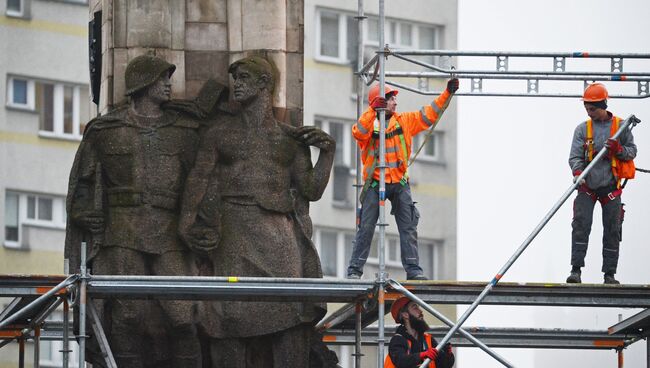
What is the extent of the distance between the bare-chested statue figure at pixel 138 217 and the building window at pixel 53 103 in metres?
28.9

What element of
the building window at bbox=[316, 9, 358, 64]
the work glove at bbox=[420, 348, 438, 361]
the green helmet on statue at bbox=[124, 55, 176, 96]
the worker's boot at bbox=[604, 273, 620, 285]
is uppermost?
the building window at bbox=[316, 9, 358, 64]

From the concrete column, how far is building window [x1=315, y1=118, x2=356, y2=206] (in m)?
29.1

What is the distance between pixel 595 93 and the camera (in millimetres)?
36625

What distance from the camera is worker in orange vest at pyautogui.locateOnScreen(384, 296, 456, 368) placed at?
3381 centimetres

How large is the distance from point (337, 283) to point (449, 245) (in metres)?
36.3

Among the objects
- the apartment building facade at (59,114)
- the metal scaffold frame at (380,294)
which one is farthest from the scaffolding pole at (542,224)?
the apartment building facade at (59,114)

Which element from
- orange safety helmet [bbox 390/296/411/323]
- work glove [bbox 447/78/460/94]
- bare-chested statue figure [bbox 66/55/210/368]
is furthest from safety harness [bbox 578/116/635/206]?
bare-chested statue figure [bbox 66/55/210/368]

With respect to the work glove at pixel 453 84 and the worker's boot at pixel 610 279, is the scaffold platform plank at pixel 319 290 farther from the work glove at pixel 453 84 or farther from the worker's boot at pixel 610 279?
the work glove at pixel 453 84

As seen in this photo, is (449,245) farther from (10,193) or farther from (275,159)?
(275,159)

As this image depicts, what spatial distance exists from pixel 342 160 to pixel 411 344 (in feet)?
115

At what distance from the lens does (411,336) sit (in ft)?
112

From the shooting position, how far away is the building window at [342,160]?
6738 centimetres

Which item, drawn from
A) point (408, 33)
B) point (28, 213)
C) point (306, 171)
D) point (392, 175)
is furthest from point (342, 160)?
point (392, 175)

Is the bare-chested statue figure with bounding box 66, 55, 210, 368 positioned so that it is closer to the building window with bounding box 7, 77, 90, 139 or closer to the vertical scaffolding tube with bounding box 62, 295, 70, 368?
the vertical scaffolding tube with bounding box 62, 295, 70, 368
